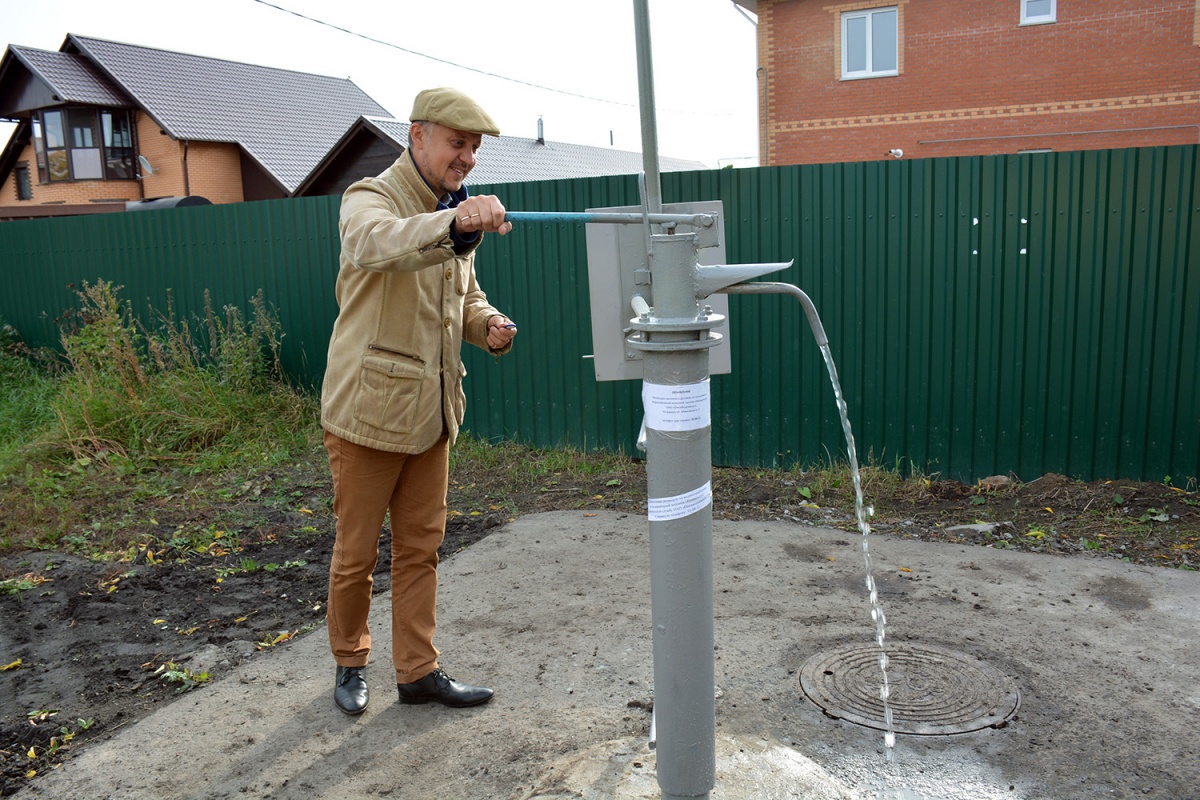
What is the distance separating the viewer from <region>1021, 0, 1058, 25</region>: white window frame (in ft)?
62.6

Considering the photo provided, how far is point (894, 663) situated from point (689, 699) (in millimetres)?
1498

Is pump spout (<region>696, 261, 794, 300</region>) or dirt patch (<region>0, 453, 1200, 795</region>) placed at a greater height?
pump spout (<region>696, 261, 794, 300</region>)

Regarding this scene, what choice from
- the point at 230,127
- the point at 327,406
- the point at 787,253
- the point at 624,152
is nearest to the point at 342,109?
the point at 230,127

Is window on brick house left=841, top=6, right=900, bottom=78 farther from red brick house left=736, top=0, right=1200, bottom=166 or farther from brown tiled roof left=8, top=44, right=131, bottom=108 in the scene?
brown tiled roof left=8, top=44, right=131, bottom=108

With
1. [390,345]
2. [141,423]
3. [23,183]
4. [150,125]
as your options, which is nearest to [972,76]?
[141,423]

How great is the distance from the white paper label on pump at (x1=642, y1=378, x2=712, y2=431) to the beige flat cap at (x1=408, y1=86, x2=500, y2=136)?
1090mm

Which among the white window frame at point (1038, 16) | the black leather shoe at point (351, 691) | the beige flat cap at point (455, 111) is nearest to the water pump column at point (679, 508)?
the beige flat cap at point (455, 111)

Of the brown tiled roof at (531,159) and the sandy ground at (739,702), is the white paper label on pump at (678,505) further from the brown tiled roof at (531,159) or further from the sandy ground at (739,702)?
the brown tiled roof at (531,159)

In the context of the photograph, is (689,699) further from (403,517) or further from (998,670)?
(998,670)

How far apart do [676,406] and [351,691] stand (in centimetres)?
180

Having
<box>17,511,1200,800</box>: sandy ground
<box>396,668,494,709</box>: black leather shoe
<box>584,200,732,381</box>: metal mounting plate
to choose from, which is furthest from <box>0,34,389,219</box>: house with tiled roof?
<box>584,200,732,381</box>: metal mounting plate

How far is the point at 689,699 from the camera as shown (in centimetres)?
237

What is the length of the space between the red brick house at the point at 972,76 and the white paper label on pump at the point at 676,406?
19.5 m

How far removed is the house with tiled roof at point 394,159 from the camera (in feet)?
69.3
